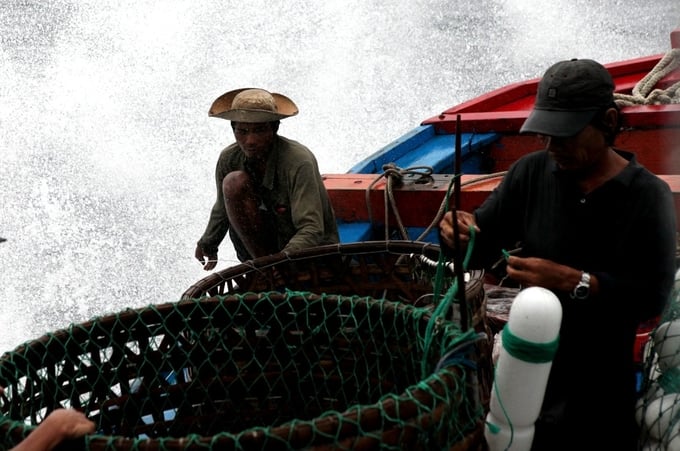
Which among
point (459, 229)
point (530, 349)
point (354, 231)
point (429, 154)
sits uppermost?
point (459, 229)

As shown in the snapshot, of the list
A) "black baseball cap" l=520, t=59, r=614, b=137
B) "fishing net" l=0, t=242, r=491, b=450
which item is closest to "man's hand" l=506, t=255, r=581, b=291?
"fishing net" l=0, t=242, r=491, b=450

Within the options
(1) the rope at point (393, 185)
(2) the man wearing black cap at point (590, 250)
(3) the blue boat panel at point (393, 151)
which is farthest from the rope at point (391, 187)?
(2) the man wearing black cap at point (590, 250)

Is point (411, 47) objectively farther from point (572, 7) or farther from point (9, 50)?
point (9, 50)

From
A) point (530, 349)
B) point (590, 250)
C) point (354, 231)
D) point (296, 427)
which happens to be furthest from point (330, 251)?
point (296, 427)

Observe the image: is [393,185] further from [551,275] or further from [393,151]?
[551,275]

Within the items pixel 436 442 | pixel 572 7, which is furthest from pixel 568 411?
pixel 572 7

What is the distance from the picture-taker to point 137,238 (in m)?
8.37

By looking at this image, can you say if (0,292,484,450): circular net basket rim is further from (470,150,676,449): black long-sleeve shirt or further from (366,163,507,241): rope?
(366,163,507,241): rope

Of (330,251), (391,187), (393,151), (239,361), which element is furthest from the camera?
(393,151)

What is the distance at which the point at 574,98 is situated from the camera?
5.33 ft

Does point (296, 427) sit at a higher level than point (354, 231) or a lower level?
higher

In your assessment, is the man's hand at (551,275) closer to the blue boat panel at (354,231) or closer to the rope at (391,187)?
the rope at (391,187)

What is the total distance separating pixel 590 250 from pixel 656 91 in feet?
10.2

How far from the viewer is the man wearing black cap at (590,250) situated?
1594 mm
